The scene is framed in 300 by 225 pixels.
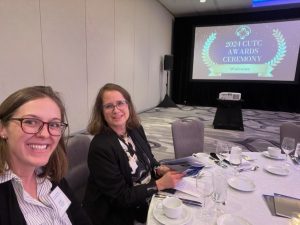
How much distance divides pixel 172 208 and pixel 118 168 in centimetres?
50

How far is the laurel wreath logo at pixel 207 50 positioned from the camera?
8.13 meters

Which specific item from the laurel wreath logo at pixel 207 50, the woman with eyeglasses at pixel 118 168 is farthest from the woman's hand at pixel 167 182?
the laurel wreath logo at pixel 207 50

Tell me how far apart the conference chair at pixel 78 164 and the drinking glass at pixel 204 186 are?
32.8 inches

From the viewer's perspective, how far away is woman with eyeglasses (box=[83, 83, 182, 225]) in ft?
4.40

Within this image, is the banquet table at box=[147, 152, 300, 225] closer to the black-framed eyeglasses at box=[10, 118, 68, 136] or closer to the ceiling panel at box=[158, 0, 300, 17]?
the black-framed eyeglasses at box=[10, 118, 68, 136]

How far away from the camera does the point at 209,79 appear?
8508mm

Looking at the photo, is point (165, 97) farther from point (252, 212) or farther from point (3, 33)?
point (252, 212)

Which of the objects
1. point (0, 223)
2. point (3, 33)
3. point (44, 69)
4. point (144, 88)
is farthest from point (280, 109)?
point (0, 223)

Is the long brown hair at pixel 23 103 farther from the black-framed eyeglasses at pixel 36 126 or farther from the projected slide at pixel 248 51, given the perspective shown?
the projected slide at pixel 248 51

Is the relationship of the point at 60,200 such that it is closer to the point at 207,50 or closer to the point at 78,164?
the point at 78,164

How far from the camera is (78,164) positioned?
5.30ft

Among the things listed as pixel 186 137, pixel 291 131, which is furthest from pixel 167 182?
pixel 291 131

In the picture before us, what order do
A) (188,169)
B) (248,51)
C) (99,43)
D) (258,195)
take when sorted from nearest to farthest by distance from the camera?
(258,195) → (188,169) → (99,43) → (248,51)

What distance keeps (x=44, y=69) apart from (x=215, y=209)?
3.32 metres
